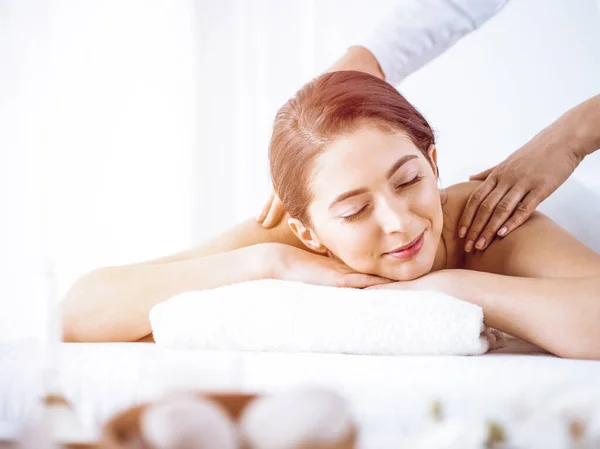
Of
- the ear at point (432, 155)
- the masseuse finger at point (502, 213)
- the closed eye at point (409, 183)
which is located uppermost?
the ear at point (432, 155)

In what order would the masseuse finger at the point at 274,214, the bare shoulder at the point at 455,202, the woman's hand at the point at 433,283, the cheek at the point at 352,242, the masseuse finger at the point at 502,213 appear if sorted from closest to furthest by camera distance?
1. the woman's hand at the point at 433,283
2. the cheek at the point at 352,242
3. the masseuse finger at the point at 502,213
4. the bare shoulder at the point at 455,202
5. the masseuse finger at the point at 274,214

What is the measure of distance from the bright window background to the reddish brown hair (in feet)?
1.56

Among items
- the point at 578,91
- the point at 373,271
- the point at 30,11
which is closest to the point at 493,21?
the point at 578,91

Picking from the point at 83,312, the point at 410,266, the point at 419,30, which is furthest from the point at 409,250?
the point at 419,30

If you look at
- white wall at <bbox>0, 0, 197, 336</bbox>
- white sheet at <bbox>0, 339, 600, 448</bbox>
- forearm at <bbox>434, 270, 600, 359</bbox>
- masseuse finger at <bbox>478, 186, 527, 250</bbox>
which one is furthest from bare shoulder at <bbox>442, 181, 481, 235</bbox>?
white wall at <bbox>0, 0, 197, 336</bbox>

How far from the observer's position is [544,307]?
0.94 metres

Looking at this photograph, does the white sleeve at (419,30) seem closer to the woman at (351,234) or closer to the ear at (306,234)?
the woman at (351,234)

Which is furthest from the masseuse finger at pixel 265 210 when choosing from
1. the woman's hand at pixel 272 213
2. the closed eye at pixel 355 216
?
the closed eye at pixel 355 216

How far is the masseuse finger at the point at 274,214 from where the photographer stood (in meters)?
1.47

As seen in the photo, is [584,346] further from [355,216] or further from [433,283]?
[355,216]

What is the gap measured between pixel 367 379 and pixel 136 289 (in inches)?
23.6

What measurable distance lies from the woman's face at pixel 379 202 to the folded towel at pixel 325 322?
160 mm

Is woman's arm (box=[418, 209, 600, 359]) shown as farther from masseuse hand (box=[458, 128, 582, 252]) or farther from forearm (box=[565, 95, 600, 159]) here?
forearm (box=[565, 95, 600, 159])

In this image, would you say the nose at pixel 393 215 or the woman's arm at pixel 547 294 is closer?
the woman's arm at pixel 547 294
